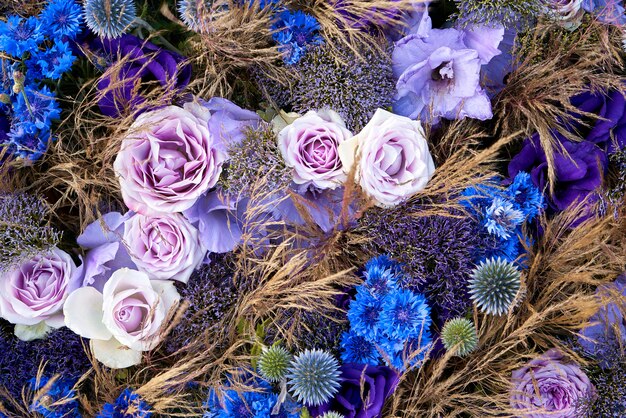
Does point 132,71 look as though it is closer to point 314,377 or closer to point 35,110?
point 35,110

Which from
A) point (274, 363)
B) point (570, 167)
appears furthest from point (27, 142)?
point (570, 167)

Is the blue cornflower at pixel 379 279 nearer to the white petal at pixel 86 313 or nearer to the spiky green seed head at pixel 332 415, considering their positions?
the spiky green seed head at pixel 332 415

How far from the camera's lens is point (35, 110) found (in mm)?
902

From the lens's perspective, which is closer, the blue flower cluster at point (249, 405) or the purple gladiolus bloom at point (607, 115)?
the blue flower cluster at point (249, 405)

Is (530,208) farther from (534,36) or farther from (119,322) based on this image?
(119,322)

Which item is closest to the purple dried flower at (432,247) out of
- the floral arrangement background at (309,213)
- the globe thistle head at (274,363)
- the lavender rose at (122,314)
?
the floral arrangement background at (309,213)

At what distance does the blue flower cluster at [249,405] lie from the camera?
0.87 metres

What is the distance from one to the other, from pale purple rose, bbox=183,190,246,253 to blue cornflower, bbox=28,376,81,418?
30cm

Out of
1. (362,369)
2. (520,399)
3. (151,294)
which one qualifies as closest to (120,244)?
(151,294)

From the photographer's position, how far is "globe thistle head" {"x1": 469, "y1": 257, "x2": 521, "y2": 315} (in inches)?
34.7

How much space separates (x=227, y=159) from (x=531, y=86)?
497 mm

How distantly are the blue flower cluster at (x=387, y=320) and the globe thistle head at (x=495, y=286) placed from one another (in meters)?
0.08

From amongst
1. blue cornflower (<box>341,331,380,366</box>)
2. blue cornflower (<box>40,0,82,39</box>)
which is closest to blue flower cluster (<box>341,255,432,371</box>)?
blue cornflower (<box>341,331,380,366</box>)

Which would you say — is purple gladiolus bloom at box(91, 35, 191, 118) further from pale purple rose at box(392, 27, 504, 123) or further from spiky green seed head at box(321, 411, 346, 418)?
spiky green seed head at box(321, 411, 346, 418)
